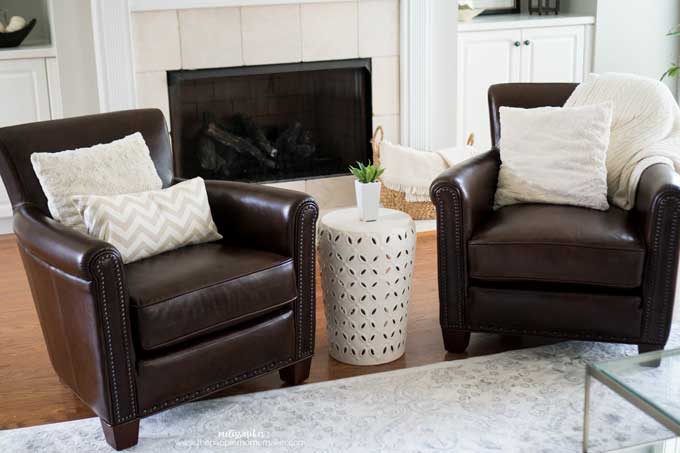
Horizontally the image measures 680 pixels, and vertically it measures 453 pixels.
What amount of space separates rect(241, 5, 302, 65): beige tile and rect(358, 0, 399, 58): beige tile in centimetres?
35

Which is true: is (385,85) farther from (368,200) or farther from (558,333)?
(558,333)

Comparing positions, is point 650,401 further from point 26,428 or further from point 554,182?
point 26,428

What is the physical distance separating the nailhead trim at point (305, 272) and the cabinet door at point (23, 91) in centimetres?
217

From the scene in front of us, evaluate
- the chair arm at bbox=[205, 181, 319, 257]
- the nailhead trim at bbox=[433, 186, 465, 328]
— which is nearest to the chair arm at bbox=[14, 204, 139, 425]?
the chair arm at bbox=[205, 181, 319, 257]

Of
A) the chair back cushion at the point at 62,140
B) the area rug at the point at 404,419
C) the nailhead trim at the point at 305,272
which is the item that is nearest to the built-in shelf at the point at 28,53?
the chair back cushion at the point at 62,140

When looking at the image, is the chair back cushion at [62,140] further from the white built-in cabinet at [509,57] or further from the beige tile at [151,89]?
the white built-in cabinet at [509,57]

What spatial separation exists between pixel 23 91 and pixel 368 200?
2233 millimetres

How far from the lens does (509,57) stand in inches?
194

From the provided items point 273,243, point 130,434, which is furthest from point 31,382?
point 273,243

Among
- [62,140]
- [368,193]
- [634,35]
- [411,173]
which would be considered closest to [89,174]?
[62,140]

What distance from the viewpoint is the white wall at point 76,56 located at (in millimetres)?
4242

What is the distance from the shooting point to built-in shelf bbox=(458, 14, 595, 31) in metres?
4.82

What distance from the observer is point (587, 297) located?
2883 millimetres

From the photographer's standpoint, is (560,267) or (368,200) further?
(368,200)
